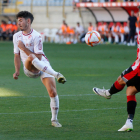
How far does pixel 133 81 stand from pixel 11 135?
6.09ft

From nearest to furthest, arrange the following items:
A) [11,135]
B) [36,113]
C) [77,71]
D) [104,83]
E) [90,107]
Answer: [11,135]
[36,113]
[90,107]
[104,83]
[77,71]

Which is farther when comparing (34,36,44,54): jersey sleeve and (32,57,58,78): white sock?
(34,36,44,54): jersey sleeve

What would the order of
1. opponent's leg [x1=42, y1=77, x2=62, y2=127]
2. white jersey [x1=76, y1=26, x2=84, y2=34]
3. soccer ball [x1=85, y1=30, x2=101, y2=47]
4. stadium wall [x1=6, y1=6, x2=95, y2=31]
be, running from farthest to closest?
stadium wall [x1=6, y1=6, x2=95, y2=31] < white jersey [x1=76, y1=26, x2=84, y2=34] < soccer ball [x1=85, y1=30, x2=101, y2=47] < opponent's leg [x1=42, y1=77, x2=62, y2=127]

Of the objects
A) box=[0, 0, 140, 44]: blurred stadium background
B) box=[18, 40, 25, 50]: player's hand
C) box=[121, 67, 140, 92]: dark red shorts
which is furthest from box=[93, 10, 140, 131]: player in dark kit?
box=[0, 0, 140, 44]: blurred stadium background

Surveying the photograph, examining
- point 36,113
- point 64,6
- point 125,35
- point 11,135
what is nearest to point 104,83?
point 36,113

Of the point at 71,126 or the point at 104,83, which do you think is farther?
the point at 104,83

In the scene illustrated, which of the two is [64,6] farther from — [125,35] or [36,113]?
[36,113]

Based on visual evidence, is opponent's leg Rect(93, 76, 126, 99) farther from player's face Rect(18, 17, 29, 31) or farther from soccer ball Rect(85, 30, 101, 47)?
soccer ball Rect(85, 30, 101, 47)

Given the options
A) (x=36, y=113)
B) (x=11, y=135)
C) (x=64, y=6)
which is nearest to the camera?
(x=11, y=135)

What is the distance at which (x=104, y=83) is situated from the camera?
36.1 ft

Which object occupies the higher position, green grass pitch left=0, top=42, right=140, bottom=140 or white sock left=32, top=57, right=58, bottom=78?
white sock left=32, top=57, right=58, bottom=78

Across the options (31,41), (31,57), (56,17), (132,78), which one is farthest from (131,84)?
(56,17)

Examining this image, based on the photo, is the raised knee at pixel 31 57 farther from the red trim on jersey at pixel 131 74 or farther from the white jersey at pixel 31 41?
the red trim on jersey at pixel 131 74

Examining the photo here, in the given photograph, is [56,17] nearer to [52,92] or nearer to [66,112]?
[66,112]
